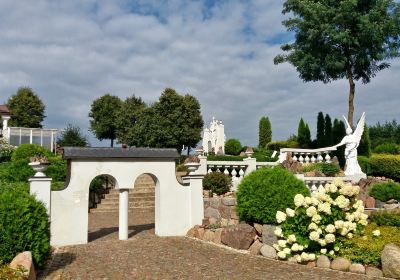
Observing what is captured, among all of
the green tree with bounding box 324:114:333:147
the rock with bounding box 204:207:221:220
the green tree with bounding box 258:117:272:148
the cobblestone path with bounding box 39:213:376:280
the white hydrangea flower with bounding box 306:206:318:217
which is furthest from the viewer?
the green tree with bounding box 258:117:272:148

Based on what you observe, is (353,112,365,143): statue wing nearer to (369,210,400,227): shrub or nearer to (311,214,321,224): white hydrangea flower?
(369,210,400,227): shrub

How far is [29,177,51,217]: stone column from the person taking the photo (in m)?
9.38

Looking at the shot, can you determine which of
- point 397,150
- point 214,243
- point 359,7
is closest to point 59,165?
point 214,243

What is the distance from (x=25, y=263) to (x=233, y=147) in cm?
2830

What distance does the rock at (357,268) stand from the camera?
7.30 m

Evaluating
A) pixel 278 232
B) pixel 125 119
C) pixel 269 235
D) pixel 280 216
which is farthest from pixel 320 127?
pixel 125 119

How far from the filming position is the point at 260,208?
9336 mm

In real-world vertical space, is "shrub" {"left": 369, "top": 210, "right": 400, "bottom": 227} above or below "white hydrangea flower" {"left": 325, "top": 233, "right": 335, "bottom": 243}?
above

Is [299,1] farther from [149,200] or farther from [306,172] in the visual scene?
[149,200]

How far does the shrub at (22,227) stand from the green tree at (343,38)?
16.3 meters

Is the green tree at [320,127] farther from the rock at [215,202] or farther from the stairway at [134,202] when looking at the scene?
the rock at [215,202]

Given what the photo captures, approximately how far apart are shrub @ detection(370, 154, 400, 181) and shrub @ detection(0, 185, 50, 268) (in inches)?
589

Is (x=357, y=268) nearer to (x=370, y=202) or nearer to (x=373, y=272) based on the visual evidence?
(x=373, y=272)

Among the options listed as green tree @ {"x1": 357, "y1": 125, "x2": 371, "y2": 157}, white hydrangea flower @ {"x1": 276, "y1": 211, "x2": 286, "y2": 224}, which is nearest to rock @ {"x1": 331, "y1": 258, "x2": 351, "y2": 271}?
white hydrangea flower @ {"x1": 276, "y1": 211, "x2": 286, "y2": 224}
